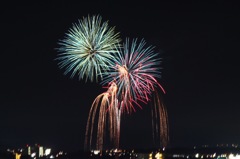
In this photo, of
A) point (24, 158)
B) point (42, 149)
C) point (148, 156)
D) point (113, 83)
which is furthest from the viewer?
point (42, 149)

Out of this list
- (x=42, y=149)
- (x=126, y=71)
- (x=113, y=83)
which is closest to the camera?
(x=126, y=71)

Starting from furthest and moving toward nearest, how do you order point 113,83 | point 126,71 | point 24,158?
1. point 24,158
2. point 113,83
3. point 126,71

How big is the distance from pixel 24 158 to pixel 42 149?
29732 mm

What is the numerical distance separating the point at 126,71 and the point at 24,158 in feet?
309

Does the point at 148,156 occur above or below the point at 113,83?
below

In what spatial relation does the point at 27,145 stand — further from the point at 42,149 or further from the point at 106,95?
the point at 106,95

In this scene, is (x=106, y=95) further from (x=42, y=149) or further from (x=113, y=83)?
(x=42, y=149)

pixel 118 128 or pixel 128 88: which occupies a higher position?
pixel 128 88

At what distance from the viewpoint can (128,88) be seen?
31406mm

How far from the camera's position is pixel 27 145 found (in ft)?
499

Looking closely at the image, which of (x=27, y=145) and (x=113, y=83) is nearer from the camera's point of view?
(x=113, y=83)

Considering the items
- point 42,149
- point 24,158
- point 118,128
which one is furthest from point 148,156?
point 42,149

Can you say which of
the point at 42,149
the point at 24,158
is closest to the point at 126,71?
the point at 24,158

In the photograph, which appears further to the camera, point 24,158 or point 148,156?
point 24,158
